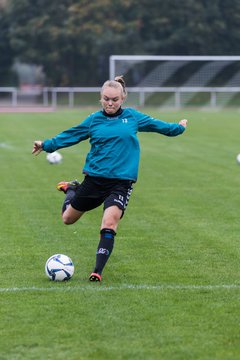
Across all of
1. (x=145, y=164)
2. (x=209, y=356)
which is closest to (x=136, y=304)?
(x=209, y=356)

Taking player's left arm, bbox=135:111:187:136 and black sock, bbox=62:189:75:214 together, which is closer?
player's left arm, bbox=135:111:187:136

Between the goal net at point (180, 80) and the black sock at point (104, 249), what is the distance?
115ft

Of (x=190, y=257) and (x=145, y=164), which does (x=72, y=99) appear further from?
(x=190, y=257)

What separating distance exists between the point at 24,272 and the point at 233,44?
4765cm

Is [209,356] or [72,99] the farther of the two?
[72,99]

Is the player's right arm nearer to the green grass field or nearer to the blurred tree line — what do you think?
the green grass field

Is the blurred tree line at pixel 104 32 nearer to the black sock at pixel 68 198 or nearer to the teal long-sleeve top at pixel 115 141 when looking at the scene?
the black sock at pixel 68 198

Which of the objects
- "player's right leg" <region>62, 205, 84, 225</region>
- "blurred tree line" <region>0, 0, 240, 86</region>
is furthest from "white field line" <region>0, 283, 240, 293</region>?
"blurred tree line" <region>0, 0, 240, 86</region>

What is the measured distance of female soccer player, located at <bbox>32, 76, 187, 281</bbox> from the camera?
8523mm

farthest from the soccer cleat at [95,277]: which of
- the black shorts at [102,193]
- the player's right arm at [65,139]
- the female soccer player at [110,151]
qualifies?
the player's right arm at [65,139]

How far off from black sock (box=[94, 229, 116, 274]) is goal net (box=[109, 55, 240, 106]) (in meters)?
35.0

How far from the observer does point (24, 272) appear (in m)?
8.74

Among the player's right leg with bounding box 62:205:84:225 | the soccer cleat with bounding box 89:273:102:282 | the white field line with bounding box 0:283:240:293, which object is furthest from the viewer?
the player's right leg with bounding box 62:205:84:225

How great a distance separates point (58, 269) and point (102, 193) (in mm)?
890
